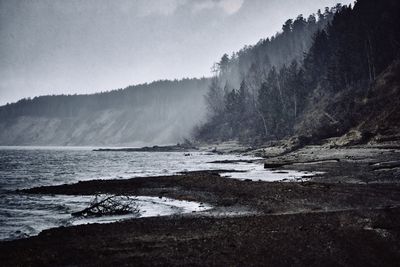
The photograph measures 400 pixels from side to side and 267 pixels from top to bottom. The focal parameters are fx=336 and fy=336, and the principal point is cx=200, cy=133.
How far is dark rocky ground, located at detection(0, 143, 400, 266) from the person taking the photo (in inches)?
302

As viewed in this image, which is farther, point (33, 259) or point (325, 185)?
point (325, 185)

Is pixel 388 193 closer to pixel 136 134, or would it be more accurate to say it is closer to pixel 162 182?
pixel 162 182

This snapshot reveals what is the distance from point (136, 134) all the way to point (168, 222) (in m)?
171

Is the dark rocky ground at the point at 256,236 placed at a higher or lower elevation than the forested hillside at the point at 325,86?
lower

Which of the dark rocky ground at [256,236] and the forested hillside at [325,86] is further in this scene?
the forested hillside at [325,86]

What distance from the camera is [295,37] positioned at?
418 ft

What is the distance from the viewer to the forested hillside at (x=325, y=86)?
5400cm

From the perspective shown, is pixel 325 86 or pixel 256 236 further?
pixel 325 86

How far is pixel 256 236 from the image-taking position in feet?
30.8

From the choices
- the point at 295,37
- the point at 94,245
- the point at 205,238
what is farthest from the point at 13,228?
the point at 295,37

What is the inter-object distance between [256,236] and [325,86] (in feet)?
232

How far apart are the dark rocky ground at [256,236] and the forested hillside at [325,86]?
26.2m

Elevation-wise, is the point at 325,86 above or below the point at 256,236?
above

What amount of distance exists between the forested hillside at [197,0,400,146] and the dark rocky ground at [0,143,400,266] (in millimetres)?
26196
